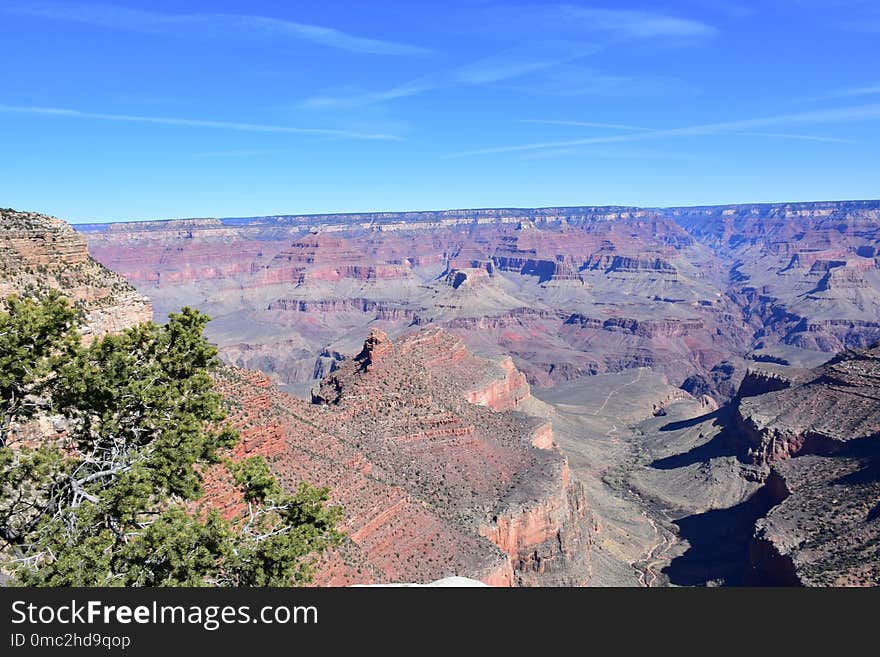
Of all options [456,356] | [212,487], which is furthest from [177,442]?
[456,356]

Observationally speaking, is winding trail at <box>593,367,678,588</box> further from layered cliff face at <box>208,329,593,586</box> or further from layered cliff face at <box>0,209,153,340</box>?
layered cliff face at <box>0,209,153,340</box>

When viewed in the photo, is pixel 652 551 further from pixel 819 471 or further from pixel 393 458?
pixel 393 458

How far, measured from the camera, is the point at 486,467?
5575 centimetres

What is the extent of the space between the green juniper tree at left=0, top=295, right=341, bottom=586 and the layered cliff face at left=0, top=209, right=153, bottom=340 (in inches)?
699

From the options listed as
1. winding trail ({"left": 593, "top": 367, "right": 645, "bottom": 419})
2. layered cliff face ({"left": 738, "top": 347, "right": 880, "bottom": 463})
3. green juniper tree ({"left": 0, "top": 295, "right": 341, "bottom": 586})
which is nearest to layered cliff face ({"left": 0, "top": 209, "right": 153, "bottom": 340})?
green juniper tree ({"left": 0, "top": 295, "right": 341, "bottom": 586})

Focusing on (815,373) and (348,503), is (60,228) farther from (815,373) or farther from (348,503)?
(815,373)

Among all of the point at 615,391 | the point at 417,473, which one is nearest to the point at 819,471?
the point at 417,473

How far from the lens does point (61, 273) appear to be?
36750 mm

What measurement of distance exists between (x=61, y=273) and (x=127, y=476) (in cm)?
2538

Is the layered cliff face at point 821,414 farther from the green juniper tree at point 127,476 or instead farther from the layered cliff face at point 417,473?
the green juniper tree at point 127,476

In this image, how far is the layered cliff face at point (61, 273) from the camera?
114 ft

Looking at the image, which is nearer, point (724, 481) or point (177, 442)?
point (177, 442)

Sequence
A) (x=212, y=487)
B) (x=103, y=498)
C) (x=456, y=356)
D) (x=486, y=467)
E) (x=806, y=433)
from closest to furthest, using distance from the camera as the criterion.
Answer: (x=103, y=498) < (x=212, y=487) < (x=486, y=467) < (x=806, y=433) < (x=456, y=356)

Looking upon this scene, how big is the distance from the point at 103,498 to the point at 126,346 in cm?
449
